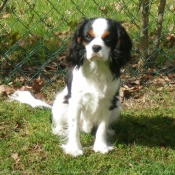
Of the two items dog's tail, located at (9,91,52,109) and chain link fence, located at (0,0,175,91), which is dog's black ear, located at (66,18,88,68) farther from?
chain link fence, located at (0,0,175,91)

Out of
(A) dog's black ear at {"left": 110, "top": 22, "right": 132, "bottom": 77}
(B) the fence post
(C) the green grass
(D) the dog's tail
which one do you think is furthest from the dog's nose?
(B) the fence post

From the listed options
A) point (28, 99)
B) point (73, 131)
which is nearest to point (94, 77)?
point (73, 131)

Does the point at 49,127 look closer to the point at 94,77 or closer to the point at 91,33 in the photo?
the point at 94,77

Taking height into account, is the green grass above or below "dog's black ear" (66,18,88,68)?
below

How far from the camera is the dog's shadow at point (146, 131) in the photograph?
161 inches

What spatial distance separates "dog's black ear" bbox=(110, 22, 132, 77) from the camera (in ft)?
12.0

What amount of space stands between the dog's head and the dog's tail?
0.91 metres

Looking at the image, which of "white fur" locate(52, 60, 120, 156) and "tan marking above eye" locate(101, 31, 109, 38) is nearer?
"tan marking above eye" locate(101, 31, 109, 38)

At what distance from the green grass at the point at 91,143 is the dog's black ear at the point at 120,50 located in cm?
70

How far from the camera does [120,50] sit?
366cm

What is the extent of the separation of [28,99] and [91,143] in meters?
0.86

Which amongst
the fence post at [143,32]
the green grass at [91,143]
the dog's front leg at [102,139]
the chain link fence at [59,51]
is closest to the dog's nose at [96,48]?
the dog's front leg at [102,139]

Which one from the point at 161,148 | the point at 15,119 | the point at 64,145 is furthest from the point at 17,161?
the point at 161,148

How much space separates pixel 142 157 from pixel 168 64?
1.83 meters
